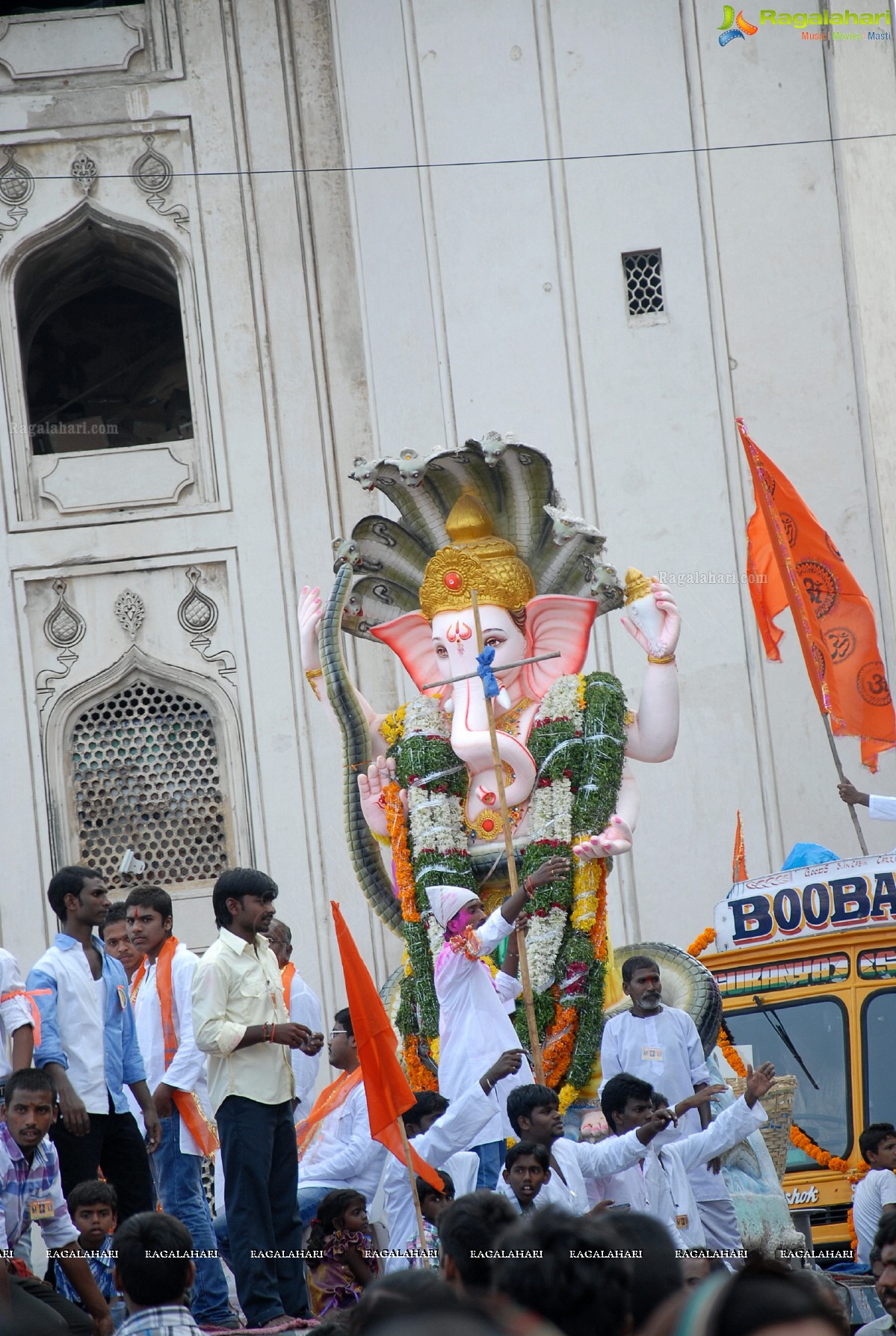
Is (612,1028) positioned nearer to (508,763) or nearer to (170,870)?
(508,763)

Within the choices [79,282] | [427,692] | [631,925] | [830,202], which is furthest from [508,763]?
[79,282]

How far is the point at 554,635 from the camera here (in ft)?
30.9

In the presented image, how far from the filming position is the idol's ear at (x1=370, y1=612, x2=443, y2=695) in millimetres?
9562

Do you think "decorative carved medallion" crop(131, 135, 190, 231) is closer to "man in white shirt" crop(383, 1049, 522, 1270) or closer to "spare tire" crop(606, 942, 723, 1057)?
"spare tire" crop(606, 942, 723, 1057)

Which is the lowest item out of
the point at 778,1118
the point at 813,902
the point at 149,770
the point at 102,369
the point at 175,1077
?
the point at 778,1118

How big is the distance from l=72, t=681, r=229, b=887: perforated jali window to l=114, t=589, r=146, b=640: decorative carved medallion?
429 millimetres

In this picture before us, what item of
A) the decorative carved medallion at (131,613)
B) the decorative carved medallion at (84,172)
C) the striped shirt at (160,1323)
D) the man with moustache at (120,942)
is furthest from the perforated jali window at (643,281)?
the striped shirt at (160,1323)

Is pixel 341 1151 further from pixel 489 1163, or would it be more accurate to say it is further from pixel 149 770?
pixel 149 770

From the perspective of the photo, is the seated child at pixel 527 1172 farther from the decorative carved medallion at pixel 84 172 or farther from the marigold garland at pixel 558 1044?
the decorative carved medallion at pixel 84 172

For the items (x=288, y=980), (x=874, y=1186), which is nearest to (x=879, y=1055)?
(x=874, y=1186)

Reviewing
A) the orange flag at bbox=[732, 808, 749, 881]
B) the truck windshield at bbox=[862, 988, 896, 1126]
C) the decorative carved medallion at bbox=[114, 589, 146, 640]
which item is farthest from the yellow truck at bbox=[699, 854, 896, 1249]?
the decorative carved medallion at bbox=[114, 589, 146, 640]

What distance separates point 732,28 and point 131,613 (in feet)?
19.7

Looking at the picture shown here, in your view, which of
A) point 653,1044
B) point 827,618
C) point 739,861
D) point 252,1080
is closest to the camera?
point 252,1080

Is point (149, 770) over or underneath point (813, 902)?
over
